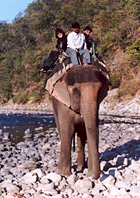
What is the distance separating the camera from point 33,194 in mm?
3742

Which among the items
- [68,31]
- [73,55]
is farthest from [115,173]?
[68,31]

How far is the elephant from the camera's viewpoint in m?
3.84

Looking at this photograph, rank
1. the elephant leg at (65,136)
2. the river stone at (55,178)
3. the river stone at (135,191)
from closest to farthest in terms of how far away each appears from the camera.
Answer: the river stone at (135,191), the river stone at (55,178), the elephant leg at (65,136)

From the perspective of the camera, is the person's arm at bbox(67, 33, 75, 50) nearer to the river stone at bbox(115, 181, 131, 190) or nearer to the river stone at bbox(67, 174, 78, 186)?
the river stone at bbox(67, 174, 78, 186)

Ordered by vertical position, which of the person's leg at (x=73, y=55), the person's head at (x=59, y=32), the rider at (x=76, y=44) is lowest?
the person's leg at (x=73, y=55)

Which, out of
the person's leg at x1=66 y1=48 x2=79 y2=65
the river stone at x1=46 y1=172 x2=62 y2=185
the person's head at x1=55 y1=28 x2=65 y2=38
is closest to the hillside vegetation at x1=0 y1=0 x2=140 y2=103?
the person's head at x1=55 y1=28 x2=65 y2=38

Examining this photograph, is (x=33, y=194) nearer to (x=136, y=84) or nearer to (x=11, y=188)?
(x=11, y=188)

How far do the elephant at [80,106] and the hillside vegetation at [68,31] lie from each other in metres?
20.6

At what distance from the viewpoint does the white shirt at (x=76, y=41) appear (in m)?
4.75

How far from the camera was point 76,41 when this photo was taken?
15.6 ft

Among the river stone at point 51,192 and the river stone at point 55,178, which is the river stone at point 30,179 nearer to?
the river stone at point 55,178

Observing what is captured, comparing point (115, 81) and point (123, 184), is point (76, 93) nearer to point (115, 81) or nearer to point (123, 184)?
point (123, 184)

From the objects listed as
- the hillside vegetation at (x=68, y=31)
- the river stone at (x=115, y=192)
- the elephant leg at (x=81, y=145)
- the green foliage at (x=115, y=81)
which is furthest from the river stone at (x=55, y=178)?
the green foliage at (x=115, y=81)

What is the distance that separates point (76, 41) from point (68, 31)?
1711 inches
